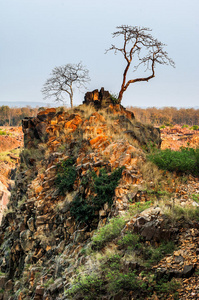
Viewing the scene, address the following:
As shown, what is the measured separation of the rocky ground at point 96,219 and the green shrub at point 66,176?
46 mm

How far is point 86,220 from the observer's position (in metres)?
8.80

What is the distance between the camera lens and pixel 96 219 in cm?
864

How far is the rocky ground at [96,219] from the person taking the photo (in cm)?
548

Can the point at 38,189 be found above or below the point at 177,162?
below

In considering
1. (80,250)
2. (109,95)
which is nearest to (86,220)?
(80,250)

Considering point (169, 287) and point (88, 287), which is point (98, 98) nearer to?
point (88, 287)

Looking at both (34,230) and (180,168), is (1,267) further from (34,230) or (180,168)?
(180,168)

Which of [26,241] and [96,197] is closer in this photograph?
[96,197]

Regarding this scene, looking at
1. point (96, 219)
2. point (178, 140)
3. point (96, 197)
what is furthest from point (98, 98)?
point (178, 140)

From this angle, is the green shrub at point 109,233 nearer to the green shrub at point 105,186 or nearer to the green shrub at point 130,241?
the green shrub at point 130,241

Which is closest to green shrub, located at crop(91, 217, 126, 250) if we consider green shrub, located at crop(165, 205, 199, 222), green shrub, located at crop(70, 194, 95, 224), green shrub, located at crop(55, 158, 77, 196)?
green shrub, located at crop(165, 205, 199, 222)

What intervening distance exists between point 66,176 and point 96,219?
10.0 feet

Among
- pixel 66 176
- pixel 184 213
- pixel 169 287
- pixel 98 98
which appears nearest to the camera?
pixel 169 287

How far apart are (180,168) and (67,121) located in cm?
693
